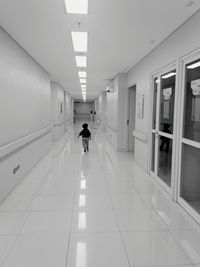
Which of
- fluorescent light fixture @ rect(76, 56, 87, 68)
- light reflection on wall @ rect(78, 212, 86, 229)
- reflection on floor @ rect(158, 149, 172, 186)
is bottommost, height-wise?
light reflection on wall @ rect(78, 212, 86, 229)

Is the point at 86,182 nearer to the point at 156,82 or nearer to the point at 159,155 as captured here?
the point at 159,155

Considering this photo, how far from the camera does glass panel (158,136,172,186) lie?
4554mm

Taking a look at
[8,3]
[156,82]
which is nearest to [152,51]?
[156,82]

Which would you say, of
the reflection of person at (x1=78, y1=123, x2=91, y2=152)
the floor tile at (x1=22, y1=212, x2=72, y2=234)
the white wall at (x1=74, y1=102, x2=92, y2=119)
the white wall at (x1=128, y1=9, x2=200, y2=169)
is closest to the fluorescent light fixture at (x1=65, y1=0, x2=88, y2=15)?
the white wall at (x1=128, y1=9, x2=200, y2=169)

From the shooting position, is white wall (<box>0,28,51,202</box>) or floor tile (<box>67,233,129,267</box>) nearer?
floor tile (<box>67,233,129,267</box>)

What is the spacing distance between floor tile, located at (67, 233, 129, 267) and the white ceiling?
3187mm

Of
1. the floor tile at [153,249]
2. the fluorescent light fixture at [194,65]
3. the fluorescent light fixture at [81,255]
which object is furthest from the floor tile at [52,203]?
the fluorescent light fixture at [194,65]

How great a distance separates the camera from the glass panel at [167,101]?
4188 mm

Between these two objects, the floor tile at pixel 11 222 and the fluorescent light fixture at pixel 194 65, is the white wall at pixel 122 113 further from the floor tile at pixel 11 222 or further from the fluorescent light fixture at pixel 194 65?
the floor tile at pixel 11 222

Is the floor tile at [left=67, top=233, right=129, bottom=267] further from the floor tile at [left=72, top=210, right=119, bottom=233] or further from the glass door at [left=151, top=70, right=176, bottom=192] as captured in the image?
the glass door at [left=151, top=70, right=176, bottom=192]

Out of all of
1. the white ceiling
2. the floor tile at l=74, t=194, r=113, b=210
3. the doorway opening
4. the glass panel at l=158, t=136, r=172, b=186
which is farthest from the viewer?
the doorway opening

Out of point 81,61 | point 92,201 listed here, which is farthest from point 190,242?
point 81,61

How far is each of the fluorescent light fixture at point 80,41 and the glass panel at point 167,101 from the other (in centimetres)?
189

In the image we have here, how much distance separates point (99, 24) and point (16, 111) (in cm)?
241
